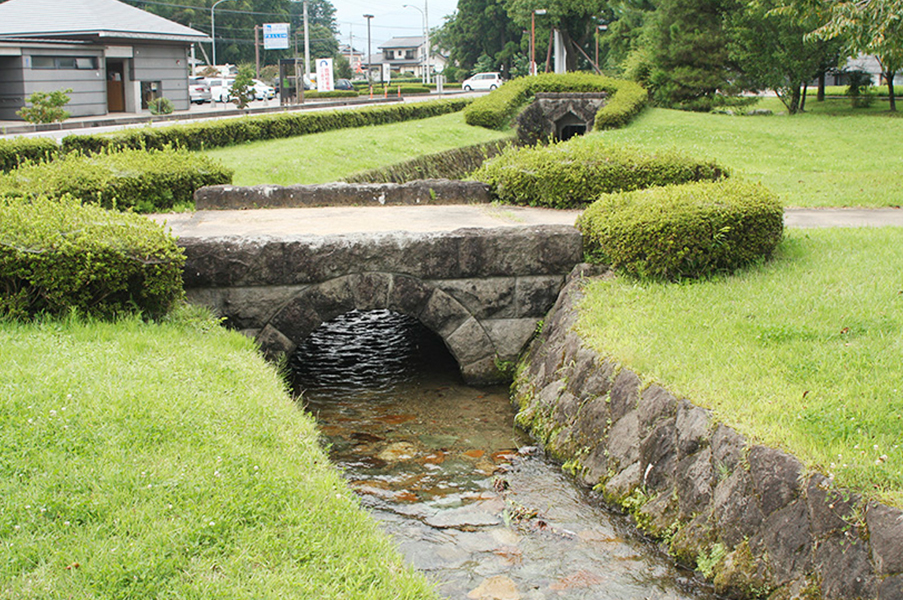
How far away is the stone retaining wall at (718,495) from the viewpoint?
151 inches

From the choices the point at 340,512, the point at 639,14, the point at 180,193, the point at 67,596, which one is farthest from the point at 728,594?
the point at 639,14

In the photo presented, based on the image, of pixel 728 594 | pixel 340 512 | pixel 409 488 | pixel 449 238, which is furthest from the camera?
pixel 449 238

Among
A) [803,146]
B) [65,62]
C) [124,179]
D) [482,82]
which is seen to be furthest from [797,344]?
[482,82]

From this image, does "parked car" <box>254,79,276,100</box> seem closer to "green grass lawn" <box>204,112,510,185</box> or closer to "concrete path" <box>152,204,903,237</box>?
"green grass lawn" <box>204,112,510,185</box>

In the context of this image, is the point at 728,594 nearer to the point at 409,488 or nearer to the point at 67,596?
the point at 409,488

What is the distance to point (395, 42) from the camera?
13138 cm

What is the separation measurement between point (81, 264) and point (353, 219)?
372 centimetres

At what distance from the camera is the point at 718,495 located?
4.67 meters

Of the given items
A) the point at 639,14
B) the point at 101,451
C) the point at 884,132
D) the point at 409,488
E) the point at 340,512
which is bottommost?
the point at 409,488

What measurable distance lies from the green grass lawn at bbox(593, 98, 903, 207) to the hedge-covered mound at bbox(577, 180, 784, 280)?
16.2ft

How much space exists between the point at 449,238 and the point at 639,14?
34206 millimetres

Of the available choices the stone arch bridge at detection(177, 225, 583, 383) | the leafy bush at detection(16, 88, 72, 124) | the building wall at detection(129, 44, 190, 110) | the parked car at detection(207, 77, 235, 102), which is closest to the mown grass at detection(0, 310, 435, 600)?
the stone arch bridge at detection(177, 225, 583, 383)

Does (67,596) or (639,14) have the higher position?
(639,14)

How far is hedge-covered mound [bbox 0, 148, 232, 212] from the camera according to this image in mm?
9773
